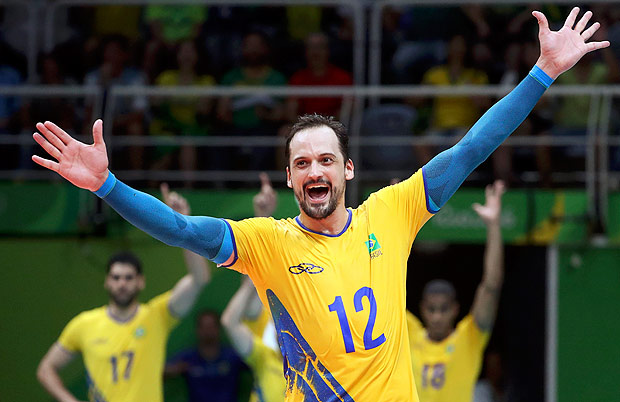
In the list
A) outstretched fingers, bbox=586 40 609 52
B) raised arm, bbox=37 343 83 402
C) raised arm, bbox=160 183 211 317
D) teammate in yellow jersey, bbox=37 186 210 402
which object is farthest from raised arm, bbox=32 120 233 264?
raised arm, bbox=37 343 83 402

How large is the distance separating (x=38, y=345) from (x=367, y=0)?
210 inches

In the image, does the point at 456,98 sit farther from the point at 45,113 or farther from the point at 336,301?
the point at 336,301

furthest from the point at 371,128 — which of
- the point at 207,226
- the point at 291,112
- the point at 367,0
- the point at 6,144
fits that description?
the point at 207,226

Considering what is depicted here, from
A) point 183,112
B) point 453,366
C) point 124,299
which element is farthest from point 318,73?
point 453,366

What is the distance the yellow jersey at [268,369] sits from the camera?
333 inches

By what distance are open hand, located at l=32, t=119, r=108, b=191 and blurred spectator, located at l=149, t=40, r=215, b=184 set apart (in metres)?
6.06

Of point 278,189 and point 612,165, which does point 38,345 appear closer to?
point 278,189

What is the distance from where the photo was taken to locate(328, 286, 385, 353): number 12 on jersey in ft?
13.3

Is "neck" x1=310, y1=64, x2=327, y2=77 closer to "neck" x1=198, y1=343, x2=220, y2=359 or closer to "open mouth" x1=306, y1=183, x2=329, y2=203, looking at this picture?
"neck" x1=198, y1=343, x2=220, y2=359

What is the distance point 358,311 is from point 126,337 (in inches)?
173

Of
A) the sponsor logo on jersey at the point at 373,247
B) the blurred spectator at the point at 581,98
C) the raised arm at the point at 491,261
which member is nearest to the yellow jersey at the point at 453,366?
the raised arm at the point at 491,261

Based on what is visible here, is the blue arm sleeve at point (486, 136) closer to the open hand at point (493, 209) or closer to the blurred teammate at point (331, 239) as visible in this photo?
the blurred teammate at point (331, 239)

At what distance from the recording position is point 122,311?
817cm

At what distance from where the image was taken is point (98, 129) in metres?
3.96
